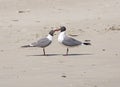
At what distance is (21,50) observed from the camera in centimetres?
1353

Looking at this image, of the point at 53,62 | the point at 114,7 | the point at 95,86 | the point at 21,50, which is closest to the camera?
the point at 95,86

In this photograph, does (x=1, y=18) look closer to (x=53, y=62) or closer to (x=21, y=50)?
(x=21, y=50)

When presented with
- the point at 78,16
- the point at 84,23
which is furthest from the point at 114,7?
the point at 84,23

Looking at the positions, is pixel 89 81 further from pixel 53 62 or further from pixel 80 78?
pixel 53 62

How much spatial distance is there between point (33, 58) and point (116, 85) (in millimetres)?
2856

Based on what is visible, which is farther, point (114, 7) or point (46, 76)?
point (114, 7)

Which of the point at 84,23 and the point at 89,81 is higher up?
the point at 89,81

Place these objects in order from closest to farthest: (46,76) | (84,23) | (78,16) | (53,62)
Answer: (46,76)
(53,62)
(84,23)
(78,16)

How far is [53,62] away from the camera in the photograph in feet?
38.9

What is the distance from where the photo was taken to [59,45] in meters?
14.2

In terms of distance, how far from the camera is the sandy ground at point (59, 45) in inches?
407

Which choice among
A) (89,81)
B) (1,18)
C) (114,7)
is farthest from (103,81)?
(114,7)

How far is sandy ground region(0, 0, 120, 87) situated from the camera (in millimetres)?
10328

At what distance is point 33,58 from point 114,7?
863cm
